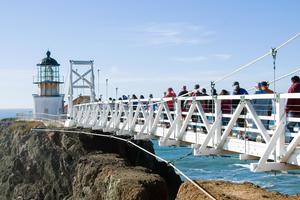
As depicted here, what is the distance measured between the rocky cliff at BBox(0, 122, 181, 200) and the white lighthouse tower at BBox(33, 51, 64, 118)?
8.49 meters

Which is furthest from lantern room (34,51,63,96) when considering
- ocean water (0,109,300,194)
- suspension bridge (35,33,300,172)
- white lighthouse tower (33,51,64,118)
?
suspension bridge (35,33,300,172)

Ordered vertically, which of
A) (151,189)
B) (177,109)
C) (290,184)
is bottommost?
(290,184)

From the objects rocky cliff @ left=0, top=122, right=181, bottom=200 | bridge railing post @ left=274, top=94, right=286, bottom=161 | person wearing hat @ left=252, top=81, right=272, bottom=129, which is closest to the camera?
bridge railing post @ left=274, top=94, right=286, bottom=161

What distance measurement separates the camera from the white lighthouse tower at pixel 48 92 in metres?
47.4

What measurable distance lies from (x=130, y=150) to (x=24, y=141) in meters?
8.74

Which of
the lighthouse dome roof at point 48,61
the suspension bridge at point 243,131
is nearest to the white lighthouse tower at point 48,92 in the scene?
the lighthouse dome roof at point 48,61

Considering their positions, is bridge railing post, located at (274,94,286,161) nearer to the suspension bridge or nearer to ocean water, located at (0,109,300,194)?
the suspension bridge

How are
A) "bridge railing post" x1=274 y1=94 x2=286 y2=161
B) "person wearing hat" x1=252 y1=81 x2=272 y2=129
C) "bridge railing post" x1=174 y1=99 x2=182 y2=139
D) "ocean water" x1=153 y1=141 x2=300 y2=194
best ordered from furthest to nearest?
1. "ocean water" x1=153 y1=141 x2=300 y2=194
2. "bridge railing post" x1=174 y1=99 x2=182 y2=139
3. "person wearing hat" x1=252 y1=81 x2=272 y2=129
4. "bridge railing post" x1=274 y1=94 x2=286 y2=161

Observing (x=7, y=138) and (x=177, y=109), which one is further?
(x=7, y=138)

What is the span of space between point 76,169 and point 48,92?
22.5 meters

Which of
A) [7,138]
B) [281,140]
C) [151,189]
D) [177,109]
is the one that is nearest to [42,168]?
[7,138]

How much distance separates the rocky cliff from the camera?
733 inches

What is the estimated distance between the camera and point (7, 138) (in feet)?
127

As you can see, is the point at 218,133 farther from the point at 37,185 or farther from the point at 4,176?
the point at 4,176
